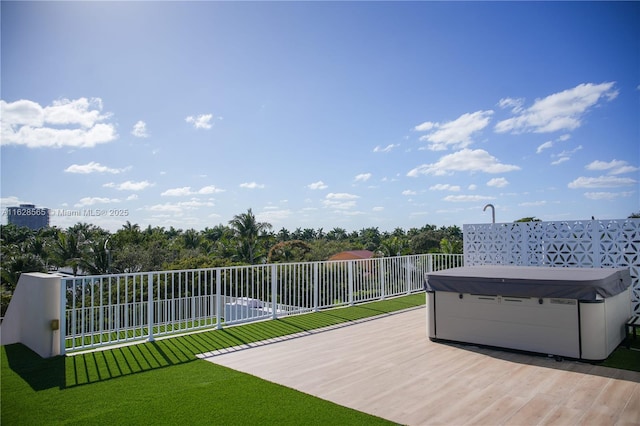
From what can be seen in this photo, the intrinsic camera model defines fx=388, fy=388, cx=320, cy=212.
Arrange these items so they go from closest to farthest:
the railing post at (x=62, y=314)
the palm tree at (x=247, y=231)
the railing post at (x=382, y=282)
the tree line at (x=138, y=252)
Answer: the railing post at (x=62, y=314), the railing post at (x=382, y=282), the tree line at (x=138, y=252), the palm tree at (x=247, y=231)

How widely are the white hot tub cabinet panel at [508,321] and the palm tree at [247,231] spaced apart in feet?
70.8

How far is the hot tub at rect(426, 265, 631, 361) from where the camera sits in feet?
13.8

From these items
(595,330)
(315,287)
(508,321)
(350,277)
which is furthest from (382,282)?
(595,330)

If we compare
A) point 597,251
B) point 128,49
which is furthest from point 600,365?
point 128,49

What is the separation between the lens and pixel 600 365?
413 centimetres

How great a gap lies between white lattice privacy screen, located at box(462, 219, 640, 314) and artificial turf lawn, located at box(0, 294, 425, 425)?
6.48m

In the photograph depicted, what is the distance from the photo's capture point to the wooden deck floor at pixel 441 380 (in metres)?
2.94

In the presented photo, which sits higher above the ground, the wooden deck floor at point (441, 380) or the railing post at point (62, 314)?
the railing post at point (62, 314)

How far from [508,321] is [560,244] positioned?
4.18m

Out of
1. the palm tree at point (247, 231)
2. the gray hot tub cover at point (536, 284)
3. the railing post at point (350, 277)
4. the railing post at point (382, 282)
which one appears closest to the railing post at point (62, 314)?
the gray hot tub cover at point (536, 284)

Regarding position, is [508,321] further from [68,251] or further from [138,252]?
[68,251]

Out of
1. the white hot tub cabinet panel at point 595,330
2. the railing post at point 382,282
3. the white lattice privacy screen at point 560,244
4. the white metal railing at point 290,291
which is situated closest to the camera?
the white hot tub cabinet panel at point 595,330

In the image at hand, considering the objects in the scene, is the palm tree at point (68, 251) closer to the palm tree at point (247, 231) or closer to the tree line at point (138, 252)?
the tree line at point (138, 252)

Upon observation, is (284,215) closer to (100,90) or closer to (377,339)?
(100,90)
